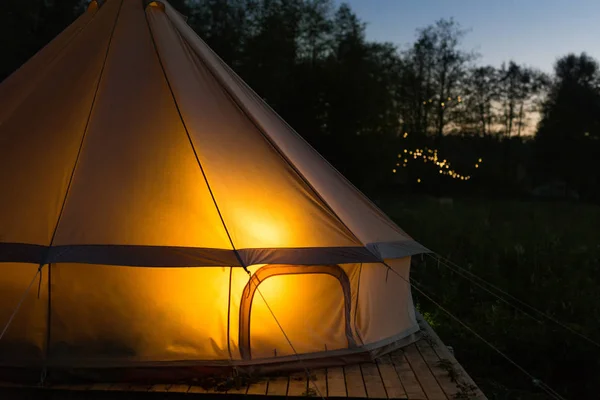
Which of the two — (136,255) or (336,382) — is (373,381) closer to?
(336,382)

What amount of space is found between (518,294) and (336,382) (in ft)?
19.6

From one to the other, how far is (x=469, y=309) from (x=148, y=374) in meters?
5.73

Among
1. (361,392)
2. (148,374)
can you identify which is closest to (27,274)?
(148,374)

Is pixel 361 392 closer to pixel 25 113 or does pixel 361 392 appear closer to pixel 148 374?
pixel 148 374

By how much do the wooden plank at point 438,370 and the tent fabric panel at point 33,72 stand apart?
11.5 feet

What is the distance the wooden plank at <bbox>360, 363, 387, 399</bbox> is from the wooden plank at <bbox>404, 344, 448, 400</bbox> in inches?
10.3

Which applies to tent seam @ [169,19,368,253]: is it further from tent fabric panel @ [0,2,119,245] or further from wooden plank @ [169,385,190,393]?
wooden plank @ [169,385,190,393]

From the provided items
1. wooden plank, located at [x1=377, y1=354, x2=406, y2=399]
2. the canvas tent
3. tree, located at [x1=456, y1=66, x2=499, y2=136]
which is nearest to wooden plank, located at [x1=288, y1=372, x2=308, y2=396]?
the canvas tent

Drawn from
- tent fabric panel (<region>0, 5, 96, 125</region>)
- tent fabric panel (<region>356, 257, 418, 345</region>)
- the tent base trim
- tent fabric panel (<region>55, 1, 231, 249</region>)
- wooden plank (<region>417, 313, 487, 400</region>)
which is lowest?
wooden plank (<region>417, 313, 487, 400</region>)

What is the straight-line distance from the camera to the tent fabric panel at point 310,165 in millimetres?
4797

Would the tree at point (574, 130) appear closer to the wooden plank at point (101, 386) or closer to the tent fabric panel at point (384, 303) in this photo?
the tent fabric panel at point (384, 303)

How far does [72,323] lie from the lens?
165 inches

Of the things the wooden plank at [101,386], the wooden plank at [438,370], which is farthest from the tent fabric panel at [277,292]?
the wooden plank at [101,386]

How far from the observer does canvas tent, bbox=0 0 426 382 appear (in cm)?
418
